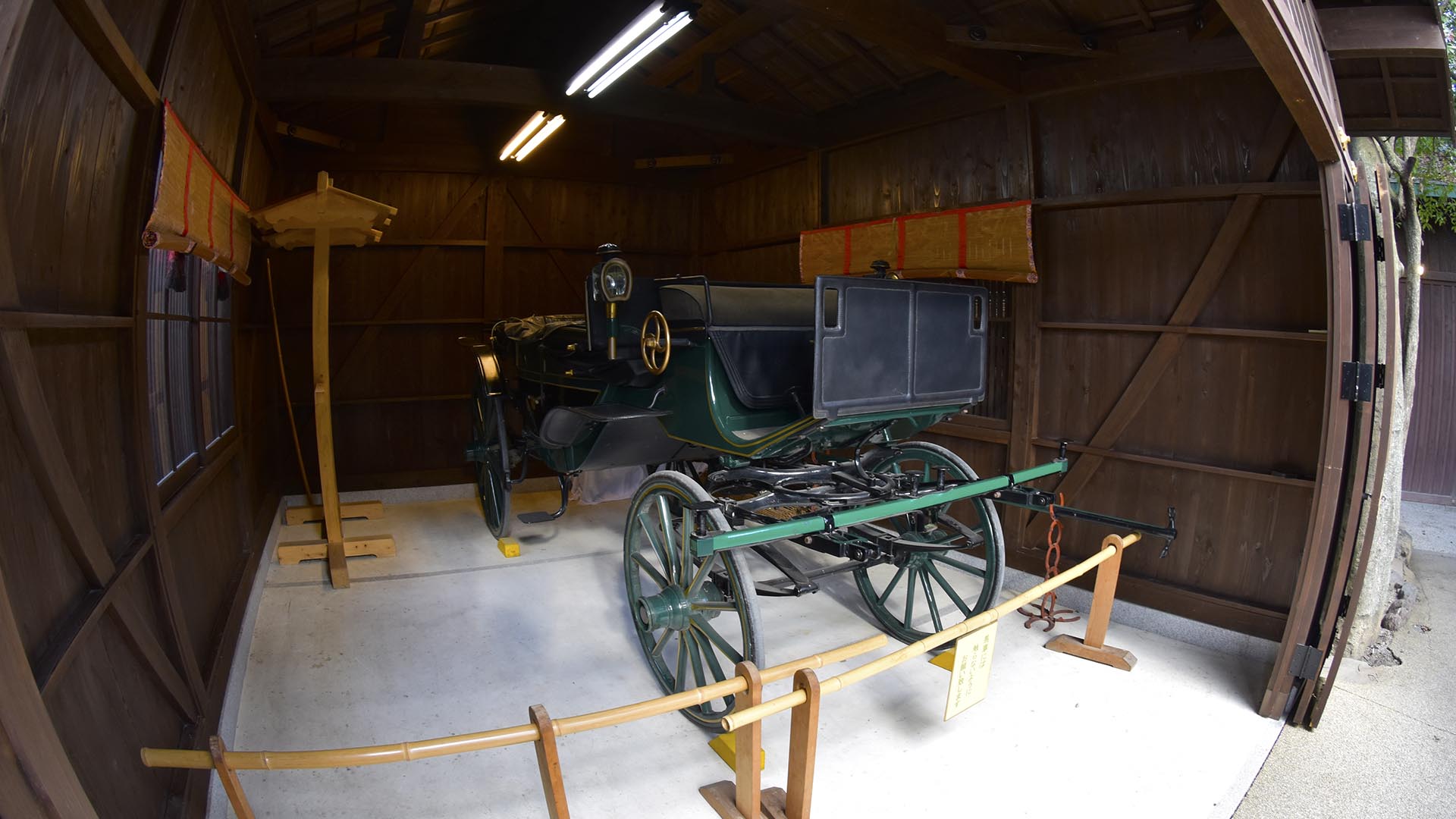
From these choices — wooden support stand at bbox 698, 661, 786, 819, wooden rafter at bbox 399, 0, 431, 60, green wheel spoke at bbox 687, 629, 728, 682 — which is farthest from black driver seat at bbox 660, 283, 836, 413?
wooden rafter at bbox 399, 0, 431, 60

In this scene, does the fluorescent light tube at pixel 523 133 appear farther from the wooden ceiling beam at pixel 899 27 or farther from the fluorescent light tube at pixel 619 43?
the wooden ceiling beam at pixel 899 27

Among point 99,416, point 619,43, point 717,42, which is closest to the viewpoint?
point 99,416

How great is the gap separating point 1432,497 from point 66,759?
8.46 meters

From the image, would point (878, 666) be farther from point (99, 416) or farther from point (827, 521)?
point (99, 416)

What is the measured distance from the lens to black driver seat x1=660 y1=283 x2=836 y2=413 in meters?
3.10

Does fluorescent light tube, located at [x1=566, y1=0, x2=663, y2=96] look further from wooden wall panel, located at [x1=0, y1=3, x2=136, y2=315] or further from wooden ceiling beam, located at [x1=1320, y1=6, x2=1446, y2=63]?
wooden ceiling beam, located at [x1=1320, y1=6, x2=1446, y2=63]

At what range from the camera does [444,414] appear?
668cm

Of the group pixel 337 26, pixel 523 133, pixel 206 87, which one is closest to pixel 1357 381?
pixel 206 87

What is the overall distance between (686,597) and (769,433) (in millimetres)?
753

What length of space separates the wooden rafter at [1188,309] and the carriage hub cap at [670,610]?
102 inches

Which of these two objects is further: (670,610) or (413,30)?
(413,30)

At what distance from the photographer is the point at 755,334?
125 inches

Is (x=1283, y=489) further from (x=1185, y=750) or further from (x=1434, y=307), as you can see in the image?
(x=1434, y=307)

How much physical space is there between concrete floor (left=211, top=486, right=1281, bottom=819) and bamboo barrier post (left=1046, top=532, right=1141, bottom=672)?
76 millimetres
